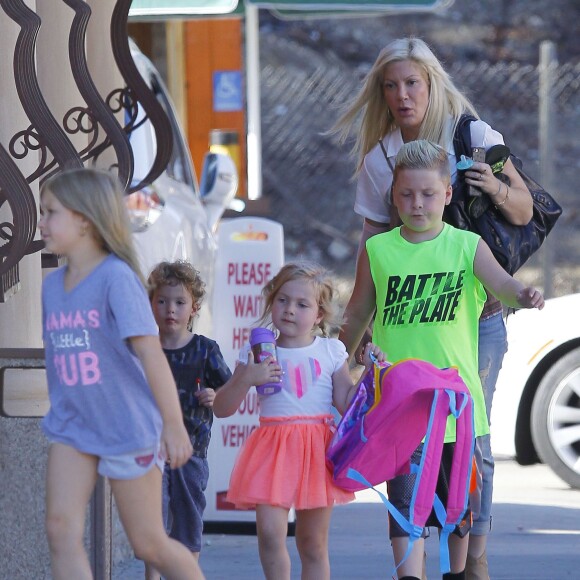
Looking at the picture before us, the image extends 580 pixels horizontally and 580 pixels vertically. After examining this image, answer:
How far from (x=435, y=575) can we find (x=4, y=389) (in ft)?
6.71

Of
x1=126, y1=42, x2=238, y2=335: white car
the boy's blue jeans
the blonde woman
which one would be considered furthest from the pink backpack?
x1=126, y1=42, x2=238, y2=335: white car

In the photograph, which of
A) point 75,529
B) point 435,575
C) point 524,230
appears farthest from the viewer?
point 435,575

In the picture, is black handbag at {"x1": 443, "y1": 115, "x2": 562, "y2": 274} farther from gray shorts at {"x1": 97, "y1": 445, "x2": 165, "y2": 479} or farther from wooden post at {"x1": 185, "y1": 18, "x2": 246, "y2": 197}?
wooden post at {"x1": 185, "y1": 18, "x2": 246, "y2": 197}

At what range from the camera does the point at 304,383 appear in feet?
15.4

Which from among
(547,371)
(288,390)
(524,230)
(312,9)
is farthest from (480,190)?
(312,9)

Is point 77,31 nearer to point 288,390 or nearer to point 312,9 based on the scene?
point 288,390

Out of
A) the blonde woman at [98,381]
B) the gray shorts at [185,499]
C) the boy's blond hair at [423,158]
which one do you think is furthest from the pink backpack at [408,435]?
the blonde woman at [98,381]

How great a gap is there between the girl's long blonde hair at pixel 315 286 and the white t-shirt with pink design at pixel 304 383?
133 mm

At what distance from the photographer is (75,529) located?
12.8 ft

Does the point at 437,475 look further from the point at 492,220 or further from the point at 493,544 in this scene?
the point at 493,544

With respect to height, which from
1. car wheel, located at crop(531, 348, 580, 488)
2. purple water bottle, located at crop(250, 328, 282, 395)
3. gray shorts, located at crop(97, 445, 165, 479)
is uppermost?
purple water bottle, located at crop(250, 328, 282, 395)

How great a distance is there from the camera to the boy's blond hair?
4.63 m

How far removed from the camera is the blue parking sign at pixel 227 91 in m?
14.3

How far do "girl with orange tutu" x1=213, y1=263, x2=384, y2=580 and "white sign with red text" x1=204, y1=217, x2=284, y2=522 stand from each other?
83.1 inches
